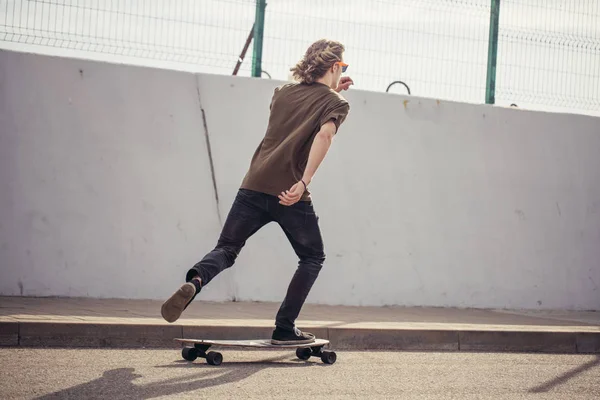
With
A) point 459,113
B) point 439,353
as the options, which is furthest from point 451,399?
point 459,113

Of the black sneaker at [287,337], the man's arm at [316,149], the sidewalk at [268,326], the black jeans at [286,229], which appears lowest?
the sidewalk at [268,326]

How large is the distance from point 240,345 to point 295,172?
1094 millimetres

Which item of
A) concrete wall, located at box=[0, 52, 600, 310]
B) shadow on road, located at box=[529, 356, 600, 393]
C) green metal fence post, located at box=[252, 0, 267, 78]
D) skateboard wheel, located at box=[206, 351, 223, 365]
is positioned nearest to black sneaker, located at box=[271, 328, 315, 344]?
skateboard wheel, located at box=[206, 351, 223, 365]

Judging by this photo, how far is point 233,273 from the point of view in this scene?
8531mm

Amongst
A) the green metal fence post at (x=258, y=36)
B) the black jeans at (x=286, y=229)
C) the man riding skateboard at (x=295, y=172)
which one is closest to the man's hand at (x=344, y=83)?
the man riding skateboard at (x=295, y=172)

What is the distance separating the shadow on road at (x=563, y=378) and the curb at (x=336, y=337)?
64 cm

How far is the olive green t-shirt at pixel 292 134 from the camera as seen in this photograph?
530 centimetres

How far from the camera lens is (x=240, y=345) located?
526cm

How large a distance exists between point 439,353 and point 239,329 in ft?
5.07

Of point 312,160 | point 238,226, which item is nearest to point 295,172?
point 312,160

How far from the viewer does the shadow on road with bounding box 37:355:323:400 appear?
414 centimetres

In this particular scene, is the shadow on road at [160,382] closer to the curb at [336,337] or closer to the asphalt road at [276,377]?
the asphalt road at [276,377]

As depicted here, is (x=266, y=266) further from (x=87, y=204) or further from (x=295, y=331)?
(x=295, y=331)

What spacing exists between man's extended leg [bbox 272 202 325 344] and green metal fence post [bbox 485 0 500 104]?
5.33 m
